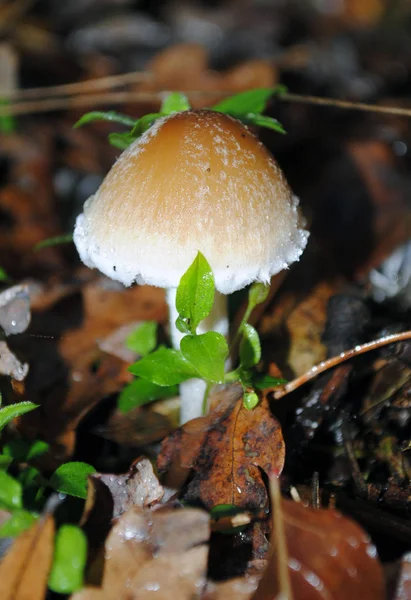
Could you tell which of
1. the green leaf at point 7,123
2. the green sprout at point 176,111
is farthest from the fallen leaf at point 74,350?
the green leaf at point 7,123

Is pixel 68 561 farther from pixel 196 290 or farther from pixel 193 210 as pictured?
pixel 193 210

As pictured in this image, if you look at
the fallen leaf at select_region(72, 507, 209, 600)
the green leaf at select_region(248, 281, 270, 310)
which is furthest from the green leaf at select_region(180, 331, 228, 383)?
the fallen leaf at select_region(72, 507, 209, 600)

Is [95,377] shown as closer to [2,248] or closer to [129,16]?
[2,248]

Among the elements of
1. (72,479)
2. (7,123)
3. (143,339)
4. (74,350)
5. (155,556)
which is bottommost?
(74,350)

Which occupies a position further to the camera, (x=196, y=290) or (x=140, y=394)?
(x=140, y=394)

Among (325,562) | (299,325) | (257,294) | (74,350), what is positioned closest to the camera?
(325,562)

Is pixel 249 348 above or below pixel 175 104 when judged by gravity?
below

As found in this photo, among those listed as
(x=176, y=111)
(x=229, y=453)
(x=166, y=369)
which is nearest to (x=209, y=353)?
(x=166, y=369)

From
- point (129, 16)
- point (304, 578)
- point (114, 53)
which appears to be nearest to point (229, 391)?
point (304, 578)
